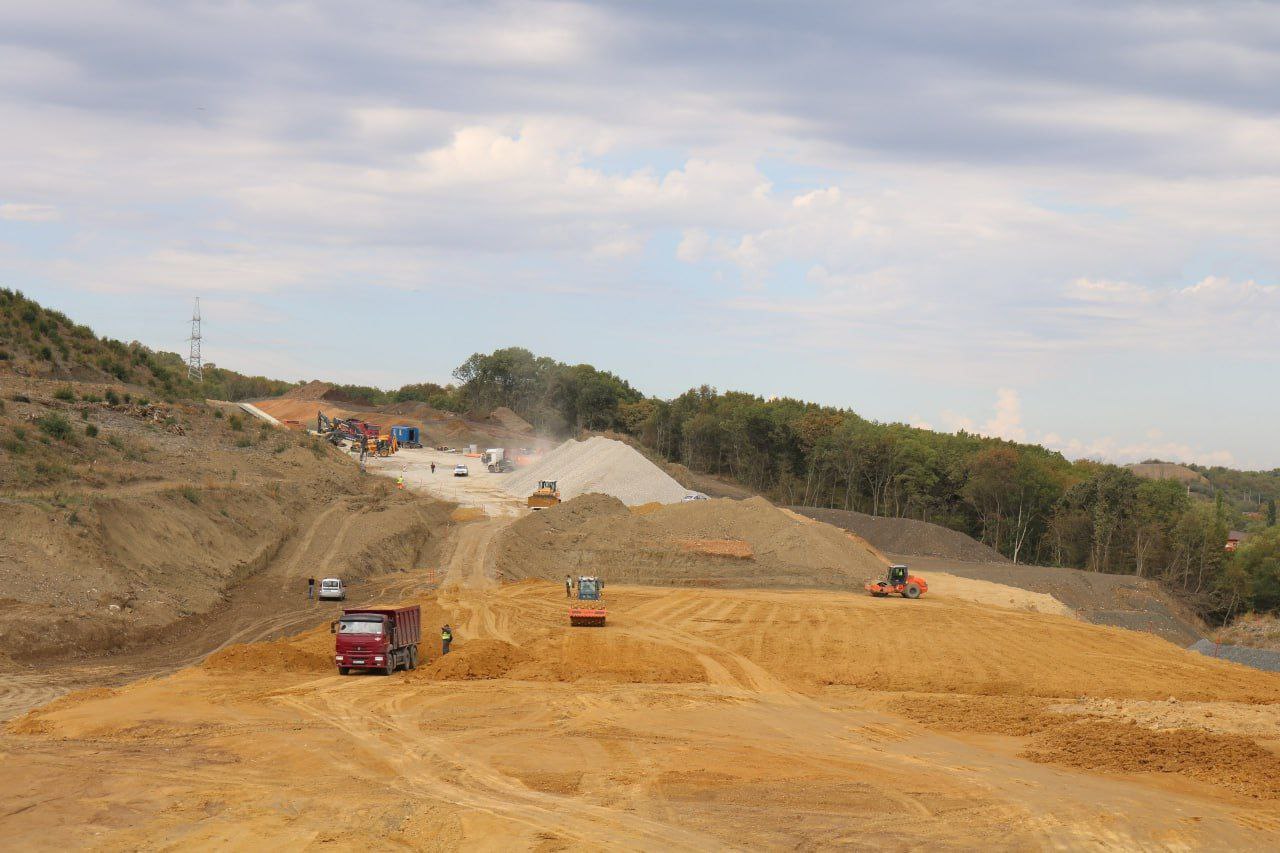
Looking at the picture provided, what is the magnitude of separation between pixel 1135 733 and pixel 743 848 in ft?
41.0

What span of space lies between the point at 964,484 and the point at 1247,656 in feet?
185

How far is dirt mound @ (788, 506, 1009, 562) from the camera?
82000 millimetres

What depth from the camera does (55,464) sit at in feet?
178

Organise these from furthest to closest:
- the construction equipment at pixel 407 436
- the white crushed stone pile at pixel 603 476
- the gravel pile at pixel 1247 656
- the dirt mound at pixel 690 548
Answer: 1. the construction equipment at pixel 407 436
2. the white crushed stone pile at pixel 603 476
3. the dirt mound at pixel 690 548
4. the gravel pile at pixel 1247 656

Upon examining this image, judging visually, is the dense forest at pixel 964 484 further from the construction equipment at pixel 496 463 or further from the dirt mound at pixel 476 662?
the dirt mound at pixel 476 662

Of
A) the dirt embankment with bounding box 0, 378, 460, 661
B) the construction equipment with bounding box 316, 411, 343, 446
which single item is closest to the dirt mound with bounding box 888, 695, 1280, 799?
the dirt embankment with bounding box 0, 378, 460, 661

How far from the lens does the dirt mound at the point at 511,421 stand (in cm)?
15950

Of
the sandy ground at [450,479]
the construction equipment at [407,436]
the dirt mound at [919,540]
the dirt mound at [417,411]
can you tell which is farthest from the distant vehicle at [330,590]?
the dirt mound at [417,411]

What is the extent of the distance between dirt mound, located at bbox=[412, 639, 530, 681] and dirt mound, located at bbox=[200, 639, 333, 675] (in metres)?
3.33

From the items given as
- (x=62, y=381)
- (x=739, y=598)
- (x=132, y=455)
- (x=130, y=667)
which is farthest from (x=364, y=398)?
(x=130, y=667)

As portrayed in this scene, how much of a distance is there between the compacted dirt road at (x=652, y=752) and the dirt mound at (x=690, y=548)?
788 inches

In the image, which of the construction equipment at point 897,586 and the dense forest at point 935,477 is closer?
the construction equipment at point 897,586

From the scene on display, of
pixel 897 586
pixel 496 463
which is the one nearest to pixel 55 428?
pixel 897 586

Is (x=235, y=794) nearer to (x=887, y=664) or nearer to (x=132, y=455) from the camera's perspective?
(x=887, y=664)
